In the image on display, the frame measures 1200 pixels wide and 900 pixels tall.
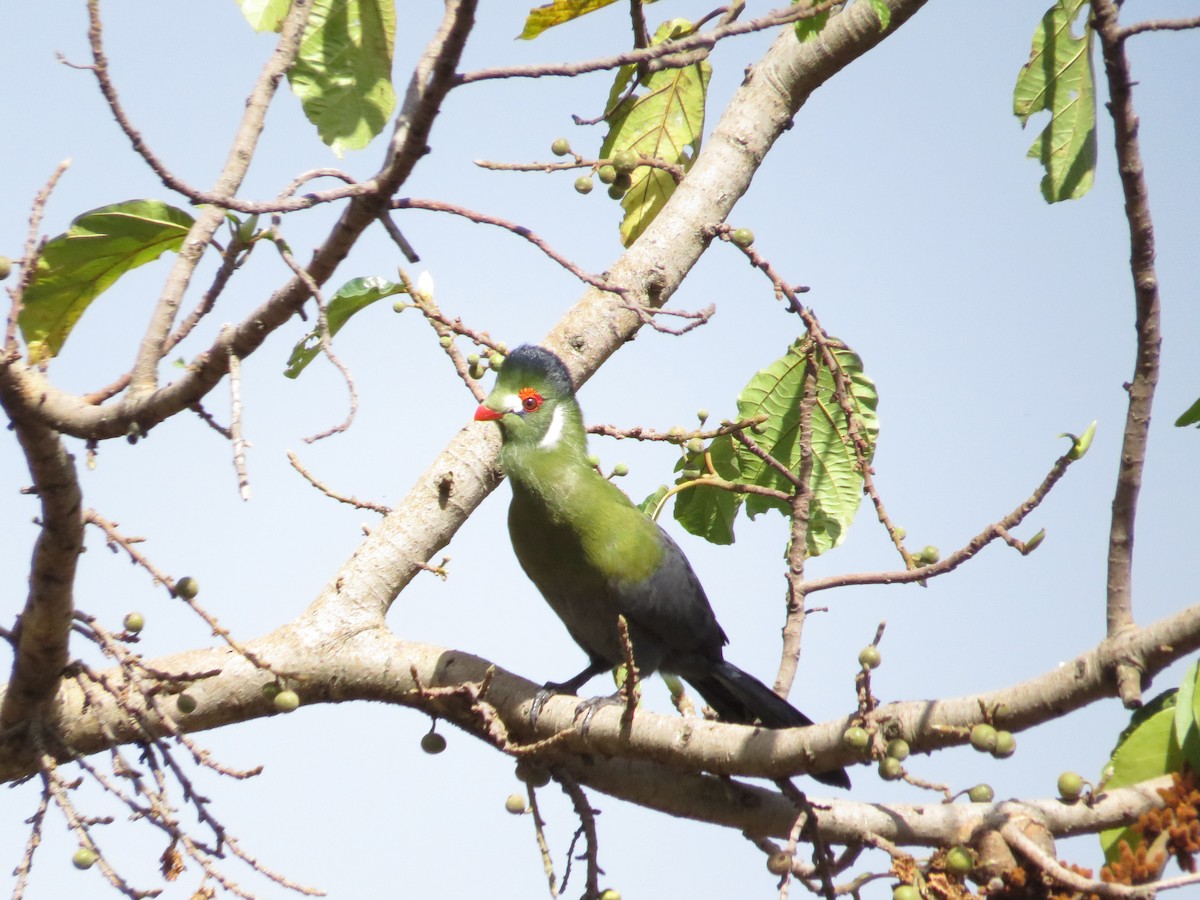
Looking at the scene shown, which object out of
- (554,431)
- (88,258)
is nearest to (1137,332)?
(554,431)

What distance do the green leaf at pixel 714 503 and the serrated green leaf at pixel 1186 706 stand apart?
1.81 metres

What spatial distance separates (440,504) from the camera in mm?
3045

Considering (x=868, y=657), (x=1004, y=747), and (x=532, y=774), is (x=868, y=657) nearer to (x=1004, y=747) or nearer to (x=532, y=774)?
(x=1004, y=747)

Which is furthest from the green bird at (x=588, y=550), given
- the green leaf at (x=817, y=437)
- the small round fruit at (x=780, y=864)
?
the small round fruit at (x=780, y=864)

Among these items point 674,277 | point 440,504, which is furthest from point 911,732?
point 674,277

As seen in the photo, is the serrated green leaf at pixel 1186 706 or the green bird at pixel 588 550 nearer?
the serrated green leaf at pixel 1186 706

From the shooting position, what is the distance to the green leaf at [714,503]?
141 inches

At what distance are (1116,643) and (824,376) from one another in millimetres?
1904

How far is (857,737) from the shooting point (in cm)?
198

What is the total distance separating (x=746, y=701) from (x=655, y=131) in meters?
1.85

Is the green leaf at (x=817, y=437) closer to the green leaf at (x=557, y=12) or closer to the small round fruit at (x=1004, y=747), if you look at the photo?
the green leaf at (x=557, y=12)

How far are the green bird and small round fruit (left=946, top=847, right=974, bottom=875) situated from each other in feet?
4.03

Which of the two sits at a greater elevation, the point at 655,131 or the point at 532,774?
the point at 655,131

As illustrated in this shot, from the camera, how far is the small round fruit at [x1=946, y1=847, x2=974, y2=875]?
81.4 inches
